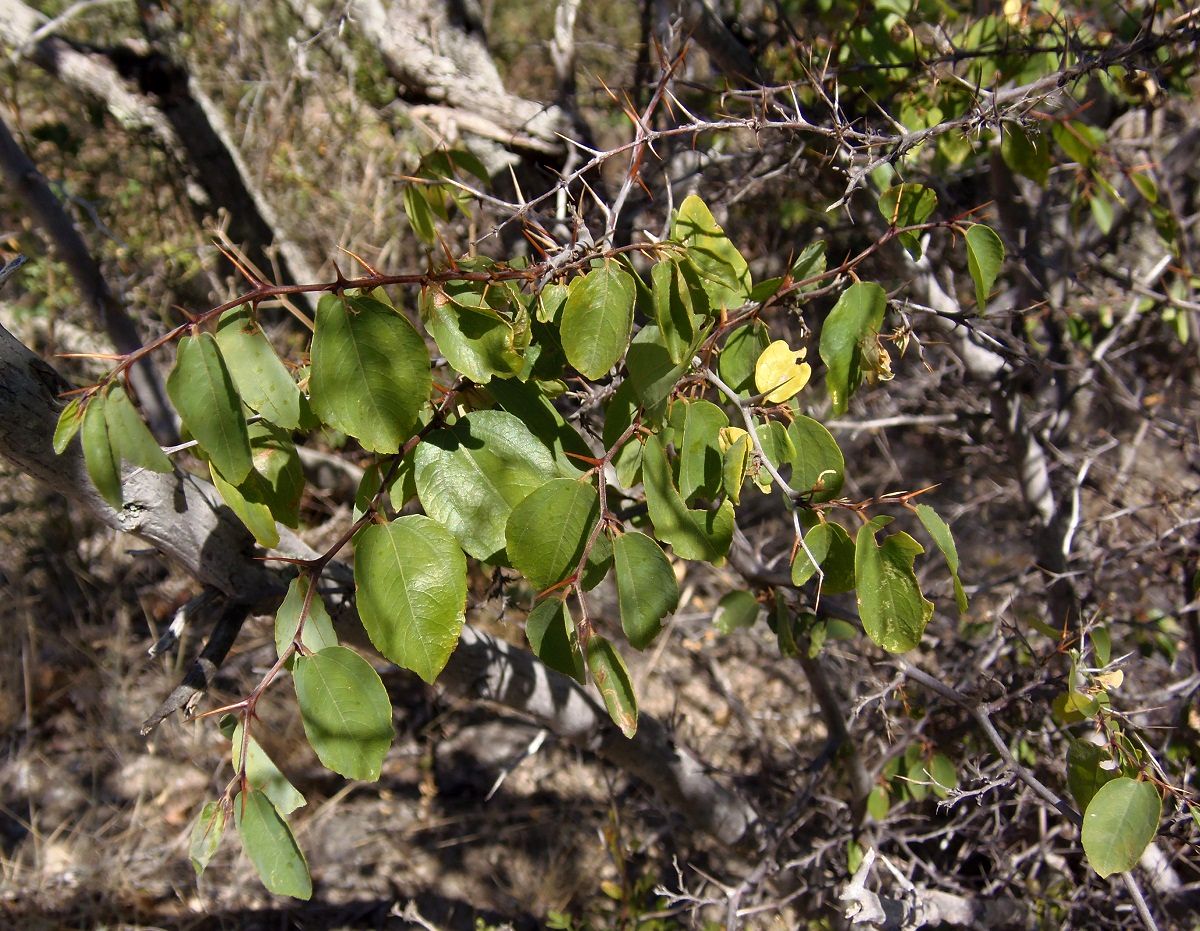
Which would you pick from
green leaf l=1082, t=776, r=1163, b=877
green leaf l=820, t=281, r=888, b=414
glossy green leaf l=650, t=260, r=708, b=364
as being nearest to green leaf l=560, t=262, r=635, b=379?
glossy green leaf l=650, t=260, r=708, b=364

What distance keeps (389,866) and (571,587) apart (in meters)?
2.12

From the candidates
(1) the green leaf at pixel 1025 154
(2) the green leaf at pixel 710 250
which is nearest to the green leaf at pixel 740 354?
(2) the green leaf at pixel 710 250

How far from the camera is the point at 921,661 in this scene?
2.82 metres

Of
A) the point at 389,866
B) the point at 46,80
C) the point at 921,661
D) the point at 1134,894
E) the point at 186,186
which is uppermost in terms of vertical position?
the point at 46,80

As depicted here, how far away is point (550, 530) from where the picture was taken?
836 millimetres

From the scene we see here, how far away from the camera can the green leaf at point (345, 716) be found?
828 mm

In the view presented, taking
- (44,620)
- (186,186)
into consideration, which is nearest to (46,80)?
(186,186)

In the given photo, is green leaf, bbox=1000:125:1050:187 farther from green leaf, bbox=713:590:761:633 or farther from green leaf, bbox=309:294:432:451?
green leaf, bbox=309:294:432:451

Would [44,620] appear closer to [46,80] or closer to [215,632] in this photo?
[215,632]

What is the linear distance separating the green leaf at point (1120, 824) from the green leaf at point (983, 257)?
1.89 ft

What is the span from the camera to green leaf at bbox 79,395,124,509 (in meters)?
0.80

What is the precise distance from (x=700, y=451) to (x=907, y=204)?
438 mm

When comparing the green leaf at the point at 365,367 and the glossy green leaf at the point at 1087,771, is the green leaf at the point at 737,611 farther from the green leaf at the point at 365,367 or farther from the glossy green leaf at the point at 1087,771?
the green leaf at the point at 365,367

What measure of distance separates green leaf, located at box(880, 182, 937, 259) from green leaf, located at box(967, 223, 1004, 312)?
6cm
